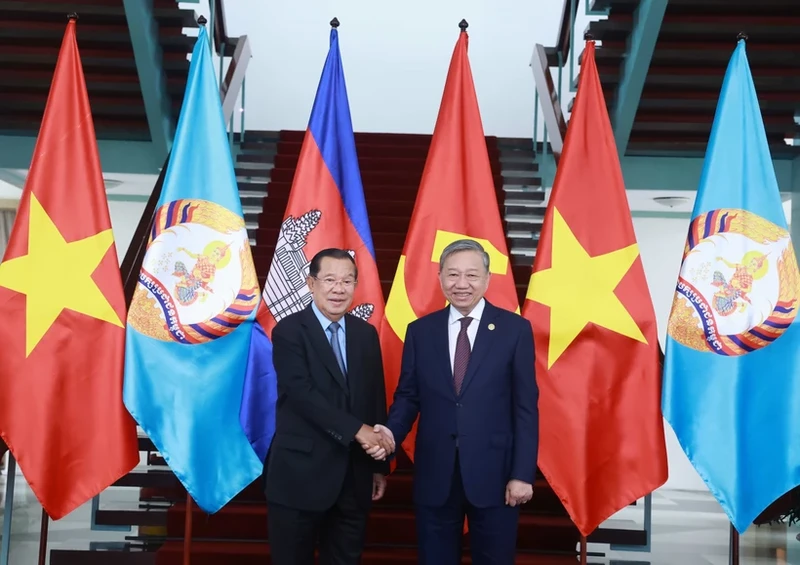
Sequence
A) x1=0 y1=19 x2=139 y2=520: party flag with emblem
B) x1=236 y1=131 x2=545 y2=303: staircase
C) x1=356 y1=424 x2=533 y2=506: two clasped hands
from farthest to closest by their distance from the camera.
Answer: x1=236 y1=131 x2=545 y2=303: staircase → x1=0 y1=19 x2=139 y2=520: party flag with emblem → x1=356 y1=424 x2=533 y2=506: two clasped hands

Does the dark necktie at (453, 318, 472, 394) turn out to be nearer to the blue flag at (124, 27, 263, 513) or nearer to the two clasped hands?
the two clasped hands

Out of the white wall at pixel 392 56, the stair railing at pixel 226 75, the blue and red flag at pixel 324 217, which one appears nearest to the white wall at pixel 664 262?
the white wall at pixel 392 56

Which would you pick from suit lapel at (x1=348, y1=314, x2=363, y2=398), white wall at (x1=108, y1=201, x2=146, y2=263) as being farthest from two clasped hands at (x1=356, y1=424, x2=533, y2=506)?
white wall at (x1=108, y1=201, x2=146, y2=263)

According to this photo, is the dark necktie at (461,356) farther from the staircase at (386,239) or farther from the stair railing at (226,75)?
the stair railing at (226,75)

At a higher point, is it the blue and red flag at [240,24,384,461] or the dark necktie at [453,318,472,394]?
the blue and red flag at [240,24,384,461]

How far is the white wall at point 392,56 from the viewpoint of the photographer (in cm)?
861

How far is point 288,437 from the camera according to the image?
2.75 m

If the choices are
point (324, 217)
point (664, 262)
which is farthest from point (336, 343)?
point (664, 262)

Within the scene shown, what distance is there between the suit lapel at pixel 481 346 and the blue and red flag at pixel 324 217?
36.1 inches

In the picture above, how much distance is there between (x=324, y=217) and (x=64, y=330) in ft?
3.50

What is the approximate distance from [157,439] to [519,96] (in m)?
6.25

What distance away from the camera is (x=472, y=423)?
2.68 metres

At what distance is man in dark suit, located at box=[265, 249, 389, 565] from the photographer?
8.89 feet

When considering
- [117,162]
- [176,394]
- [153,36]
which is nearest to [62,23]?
[153,36]
